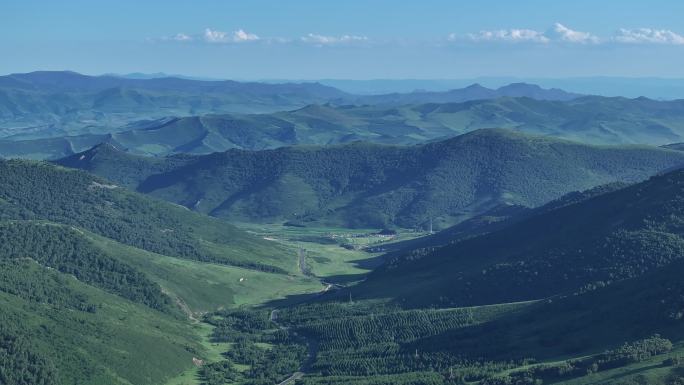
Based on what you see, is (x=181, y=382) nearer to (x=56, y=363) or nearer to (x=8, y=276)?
(x=56, y=363)

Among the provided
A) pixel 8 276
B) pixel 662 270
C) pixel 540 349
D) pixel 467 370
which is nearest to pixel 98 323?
pixel 8 276

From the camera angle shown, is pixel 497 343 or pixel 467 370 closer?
pixel 467 370

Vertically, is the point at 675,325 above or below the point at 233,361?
above

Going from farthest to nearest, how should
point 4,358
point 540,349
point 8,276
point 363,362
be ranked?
1. point 8,276
2. point 363,362
3. point 540,349
4. point 4,358

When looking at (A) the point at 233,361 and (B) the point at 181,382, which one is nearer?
(B) the point at 181,382

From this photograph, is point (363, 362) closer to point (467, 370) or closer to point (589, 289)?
point (467, 370)

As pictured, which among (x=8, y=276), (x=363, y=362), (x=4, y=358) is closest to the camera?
(x=4, y=358)

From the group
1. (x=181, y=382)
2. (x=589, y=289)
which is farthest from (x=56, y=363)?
(x=589, y=289)

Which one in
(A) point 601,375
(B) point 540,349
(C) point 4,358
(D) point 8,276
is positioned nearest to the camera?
(A) point 601,375

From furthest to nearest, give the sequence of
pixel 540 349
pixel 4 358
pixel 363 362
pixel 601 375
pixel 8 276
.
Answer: pixel 8 276
pixel 363 362
pixel 540 349
pixel 4 358
pixel 601 375
